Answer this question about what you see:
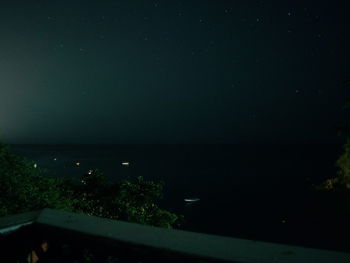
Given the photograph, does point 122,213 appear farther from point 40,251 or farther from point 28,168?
point 40,251

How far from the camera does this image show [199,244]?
1.56 metres

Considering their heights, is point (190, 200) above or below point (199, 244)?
below

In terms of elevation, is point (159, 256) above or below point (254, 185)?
above

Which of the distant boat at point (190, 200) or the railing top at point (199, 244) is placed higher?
the railing top at point (199, 244)

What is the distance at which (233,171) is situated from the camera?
5241 inches

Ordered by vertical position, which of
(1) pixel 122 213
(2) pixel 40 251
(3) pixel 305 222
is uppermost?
(2) pixel 40 251

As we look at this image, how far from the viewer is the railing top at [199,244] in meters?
1.39

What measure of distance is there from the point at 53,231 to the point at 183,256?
34.6 inches

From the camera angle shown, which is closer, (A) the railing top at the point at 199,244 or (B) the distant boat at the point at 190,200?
(A) the railing top at the point at 199,244

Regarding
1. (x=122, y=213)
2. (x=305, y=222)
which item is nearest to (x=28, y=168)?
(x=122, y=213)

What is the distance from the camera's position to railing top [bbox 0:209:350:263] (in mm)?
1392

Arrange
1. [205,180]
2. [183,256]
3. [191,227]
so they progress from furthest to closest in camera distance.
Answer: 1. [205,180]
2. [191,227]
3. [183,256]

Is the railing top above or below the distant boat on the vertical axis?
above

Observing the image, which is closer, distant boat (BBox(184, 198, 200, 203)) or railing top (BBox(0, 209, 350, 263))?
railing top (BBox(0, 209, 350, 263))
